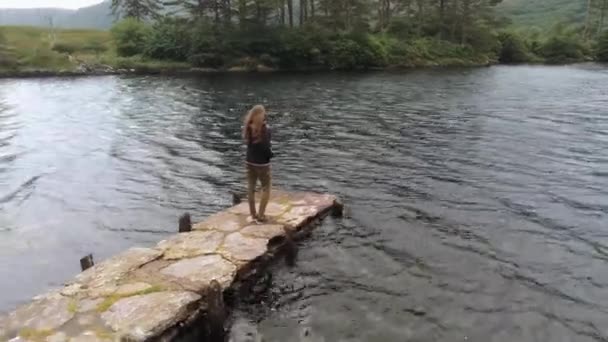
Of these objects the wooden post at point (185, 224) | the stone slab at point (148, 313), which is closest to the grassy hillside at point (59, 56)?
the wooden post at point (185, 224)

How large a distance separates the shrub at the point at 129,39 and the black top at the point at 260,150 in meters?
68.0

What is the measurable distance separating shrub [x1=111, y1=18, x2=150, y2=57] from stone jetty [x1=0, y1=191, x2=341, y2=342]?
69.0m

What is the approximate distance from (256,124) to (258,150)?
0.82 m

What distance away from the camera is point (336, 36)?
79562mm

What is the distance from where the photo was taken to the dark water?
38.5 ft

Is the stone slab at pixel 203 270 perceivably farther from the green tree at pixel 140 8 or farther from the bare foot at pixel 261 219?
the green tree at pixel 140 8

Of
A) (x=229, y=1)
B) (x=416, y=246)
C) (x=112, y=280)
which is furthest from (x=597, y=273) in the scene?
(x=229, y=1)

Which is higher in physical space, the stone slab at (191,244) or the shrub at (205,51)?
the shrub at (205,51)

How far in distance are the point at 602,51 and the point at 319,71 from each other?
203 feet

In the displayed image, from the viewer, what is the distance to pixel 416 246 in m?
15.0

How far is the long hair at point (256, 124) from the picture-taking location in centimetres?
1442

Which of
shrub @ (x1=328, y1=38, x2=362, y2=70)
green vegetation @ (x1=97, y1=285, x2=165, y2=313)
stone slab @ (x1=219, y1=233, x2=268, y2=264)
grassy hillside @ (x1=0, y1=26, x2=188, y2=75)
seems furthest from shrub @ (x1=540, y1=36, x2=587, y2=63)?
green vegetation @ (x1=97, y1=285, x2=165, y2=313)

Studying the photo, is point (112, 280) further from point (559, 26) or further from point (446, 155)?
point (559, 26)

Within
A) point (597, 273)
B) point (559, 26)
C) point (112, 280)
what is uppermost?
point (559, 26)
